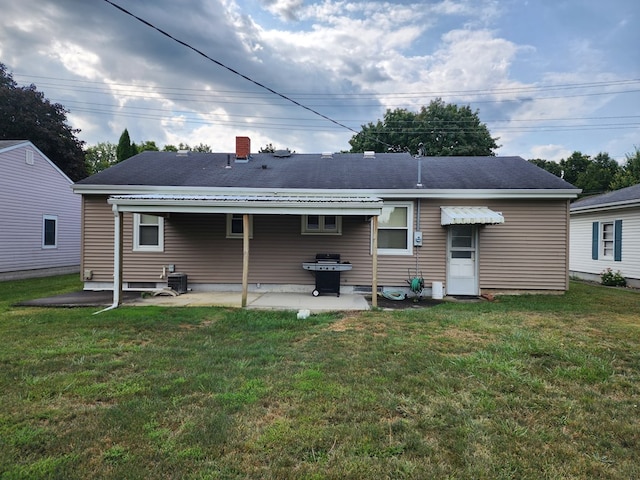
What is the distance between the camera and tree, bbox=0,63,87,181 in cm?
2169

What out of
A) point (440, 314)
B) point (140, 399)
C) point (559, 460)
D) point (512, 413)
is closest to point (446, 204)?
point (440, 314)

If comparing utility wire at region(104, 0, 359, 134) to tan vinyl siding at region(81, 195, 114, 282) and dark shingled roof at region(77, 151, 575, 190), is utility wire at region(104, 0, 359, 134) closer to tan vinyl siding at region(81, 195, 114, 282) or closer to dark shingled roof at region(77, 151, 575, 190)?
dark shingled roof at region(77, 151, 575, 190)

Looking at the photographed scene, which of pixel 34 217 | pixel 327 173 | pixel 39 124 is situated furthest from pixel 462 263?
pixel 39 124

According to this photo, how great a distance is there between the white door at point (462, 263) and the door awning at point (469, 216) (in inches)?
23.0

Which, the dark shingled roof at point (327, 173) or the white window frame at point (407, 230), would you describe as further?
the dark shingled roof at point (327, 173)

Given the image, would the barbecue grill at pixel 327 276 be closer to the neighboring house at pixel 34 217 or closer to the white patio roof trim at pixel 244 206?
the white patio roof trim at pixel 244 206

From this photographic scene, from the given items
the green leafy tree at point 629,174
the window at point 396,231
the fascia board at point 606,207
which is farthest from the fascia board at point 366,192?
the green leafy tree at point 629,174

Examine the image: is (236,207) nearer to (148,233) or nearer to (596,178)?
(148,233)

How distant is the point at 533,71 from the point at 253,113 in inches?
560

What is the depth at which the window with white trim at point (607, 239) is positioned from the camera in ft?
39.7

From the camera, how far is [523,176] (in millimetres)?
9453

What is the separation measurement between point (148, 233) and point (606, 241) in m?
16.1

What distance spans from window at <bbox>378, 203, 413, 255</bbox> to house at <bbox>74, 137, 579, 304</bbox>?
0.03 m

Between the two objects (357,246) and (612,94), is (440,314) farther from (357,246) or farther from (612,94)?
(612,94)
